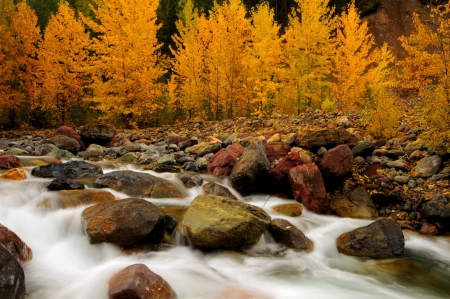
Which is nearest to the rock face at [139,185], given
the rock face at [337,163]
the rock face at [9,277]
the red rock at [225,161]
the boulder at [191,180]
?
the boulder at [191,180]

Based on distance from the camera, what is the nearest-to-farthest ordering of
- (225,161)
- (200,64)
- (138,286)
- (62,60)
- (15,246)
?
(138,286) < (15,246) < (225,161) < (62,60) < (200,64)

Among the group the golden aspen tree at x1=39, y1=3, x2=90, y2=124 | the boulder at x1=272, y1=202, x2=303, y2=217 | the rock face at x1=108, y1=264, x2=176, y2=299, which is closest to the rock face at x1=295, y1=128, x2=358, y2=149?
the boulder at x1=272, y1=202, x2=303, y2=217

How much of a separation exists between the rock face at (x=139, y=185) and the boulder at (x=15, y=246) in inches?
96.7

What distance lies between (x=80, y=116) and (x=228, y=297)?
879 inches

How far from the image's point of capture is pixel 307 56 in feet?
55.3

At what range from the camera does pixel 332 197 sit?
7680 mm

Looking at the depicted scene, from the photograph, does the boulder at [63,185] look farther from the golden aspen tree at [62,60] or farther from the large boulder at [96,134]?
the golden aspen tree at [62,60]

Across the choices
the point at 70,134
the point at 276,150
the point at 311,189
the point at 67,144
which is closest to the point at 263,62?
the point at 276,150

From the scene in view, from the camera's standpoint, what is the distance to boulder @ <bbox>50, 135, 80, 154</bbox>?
1152 centimetres

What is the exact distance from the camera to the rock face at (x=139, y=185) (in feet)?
23.6

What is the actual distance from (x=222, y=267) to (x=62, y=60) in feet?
57.4

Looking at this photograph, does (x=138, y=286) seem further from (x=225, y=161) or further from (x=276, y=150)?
(x=276, y=150)

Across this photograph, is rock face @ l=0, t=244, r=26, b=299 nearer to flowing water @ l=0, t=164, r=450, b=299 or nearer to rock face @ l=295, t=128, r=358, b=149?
flowing water @ l=0, t=164, r=450, b=299

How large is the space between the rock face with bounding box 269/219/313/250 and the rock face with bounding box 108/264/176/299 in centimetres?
232
